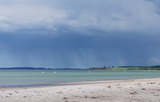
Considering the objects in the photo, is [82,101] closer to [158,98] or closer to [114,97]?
[114,97]

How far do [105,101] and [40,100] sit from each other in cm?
368

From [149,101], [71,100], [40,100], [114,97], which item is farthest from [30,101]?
[149,101]

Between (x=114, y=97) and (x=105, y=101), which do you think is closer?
(x=105, y=101)

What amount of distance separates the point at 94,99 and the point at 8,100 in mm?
4945

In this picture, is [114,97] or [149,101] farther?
[114,97]

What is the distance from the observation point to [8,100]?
20703mm

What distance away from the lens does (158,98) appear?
70.0ft

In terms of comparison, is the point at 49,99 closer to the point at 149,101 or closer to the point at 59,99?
the point at 59,99

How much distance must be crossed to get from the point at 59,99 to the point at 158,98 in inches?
229

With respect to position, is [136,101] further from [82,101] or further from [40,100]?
[40,100]

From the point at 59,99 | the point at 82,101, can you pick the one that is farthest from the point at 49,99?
the point at 82,101

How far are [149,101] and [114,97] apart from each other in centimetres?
251

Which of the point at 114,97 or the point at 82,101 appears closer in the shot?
the point at 82,101

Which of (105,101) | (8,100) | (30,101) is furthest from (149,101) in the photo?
(8,100)
